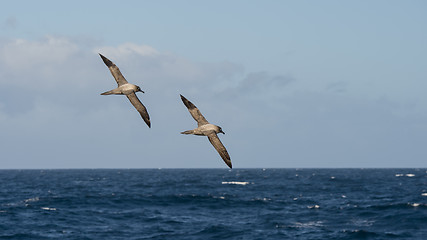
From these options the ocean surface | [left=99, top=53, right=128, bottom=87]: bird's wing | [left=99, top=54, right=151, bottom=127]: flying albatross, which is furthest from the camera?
the ocean surface

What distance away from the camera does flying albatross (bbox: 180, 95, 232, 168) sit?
47.0ft

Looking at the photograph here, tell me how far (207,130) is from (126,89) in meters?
2.39

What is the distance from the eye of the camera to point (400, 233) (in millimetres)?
54812

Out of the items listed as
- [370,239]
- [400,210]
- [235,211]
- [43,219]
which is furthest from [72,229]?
[400,210]

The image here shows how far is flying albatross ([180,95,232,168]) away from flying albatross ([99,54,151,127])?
116cm

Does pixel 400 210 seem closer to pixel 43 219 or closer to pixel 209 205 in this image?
pixel 209 205

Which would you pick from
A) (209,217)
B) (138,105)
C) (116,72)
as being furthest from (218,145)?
(209,217)

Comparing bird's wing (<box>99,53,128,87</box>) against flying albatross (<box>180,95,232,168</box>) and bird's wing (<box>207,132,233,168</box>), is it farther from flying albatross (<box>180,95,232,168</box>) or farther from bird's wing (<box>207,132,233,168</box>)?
bird's wing (<box>207,132,233,168</box>)

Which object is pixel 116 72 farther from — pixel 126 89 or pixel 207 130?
pixel 207 130

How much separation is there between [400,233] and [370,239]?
4.71 meters

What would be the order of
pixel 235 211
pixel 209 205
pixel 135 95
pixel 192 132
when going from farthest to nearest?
pixel 209 205 < pixel 235 211 < pixel 135 95 < pixel 192 132

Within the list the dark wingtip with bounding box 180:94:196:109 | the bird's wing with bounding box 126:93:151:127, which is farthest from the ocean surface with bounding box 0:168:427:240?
the dark wingtip with bounding box 180:94:196:109

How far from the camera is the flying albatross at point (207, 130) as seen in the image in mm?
14312

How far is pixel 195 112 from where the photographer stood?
14.5 metres
